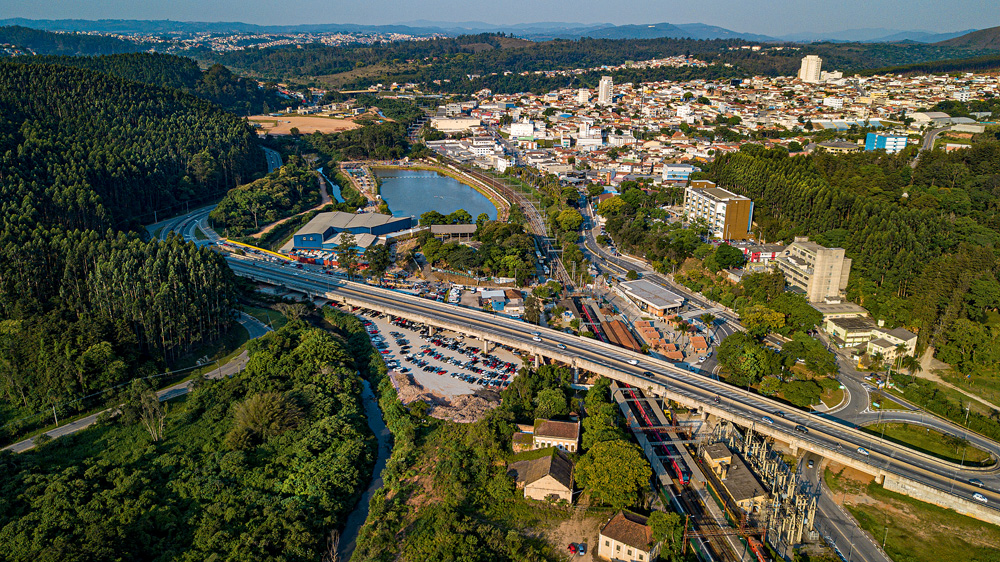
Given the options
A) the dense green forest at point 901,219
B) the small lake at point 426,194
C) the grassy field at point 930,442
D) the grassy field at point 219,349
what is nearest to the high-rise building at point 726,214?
the dense green forest at point 901,219

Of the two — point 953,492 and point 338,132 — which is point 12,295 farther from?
point 338,132

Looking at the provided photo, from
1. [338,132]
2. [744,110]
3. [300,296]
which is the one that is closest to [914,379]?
[300,296]

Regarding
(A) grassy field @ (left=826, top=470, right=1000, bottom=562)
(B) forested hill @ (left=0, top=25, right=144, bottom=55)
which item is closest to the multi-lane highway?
(A) grassy field @ (left=826, top=470, right=1000, bottom=562)

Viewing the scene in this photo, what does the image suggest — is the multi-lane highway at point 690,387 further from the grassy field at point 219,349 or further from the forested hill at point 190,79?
the forested hill at point 190,79

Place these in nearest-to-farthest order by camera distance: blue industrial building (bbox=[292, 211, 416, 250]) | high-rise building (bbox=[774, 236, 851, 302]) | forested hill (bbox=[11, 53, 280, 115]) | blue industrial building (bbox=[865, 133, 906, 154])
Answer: high-rise building (bbox=[774, 236, 851, 302]), blue industrial building (bbox=[292, 211, 416, 250]), blue industrial building (bbox=[865, 133, 906, 154]), forested hill (bbox=[11, 53, 280, 115])

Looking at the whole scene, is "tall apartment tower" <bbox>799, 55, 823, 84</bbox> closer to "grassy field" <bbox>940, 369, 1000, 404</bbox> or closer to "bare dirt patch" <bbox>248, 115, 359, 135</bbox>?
"bare dirt patch" <bbox>248, 115, 359, 135</bbox>

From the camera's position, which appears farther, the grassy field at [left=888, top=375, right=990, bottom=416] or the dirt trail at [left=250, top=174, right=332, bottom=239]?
the dirt trail at [left=250, top=174, right=332, bottom=239]
